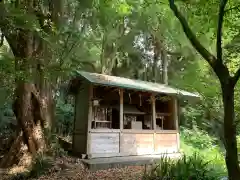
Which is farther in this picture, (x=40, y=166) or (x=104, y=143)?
(x=104, y=143)

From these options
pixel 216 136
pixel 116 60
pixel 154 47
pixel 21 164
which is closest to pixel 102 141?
pixel 21 164

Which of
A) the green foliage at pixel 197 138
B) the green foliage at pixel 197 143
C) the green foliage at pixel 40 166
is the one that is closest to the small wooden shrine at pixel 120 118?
the green foliage at pixel 197 143

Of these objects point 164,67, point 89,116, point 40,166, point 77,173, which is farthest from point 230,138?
point 164,67

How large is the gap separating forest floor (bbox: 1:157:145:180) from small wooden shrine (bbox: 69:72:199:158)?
3.57 feet

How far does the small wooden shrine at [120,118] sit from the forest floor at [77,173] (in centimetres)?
109

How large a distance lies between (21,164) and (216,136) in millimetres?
11108

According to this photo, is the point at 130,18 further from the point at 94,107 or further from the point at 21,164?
→ the point at 21,164

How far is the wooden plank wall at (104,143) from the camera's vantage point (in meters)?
9.86

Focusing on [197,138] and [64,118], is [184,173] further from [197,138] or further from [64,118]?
[197,138]

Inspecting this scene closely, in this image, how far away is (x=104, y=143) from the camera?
10.1m

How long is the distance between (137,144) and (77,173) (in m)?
3.51

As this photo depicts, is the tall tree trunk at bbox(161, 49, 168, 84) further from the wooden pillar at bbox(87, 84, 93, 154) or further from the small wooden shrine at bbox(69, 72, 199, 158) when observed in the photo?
the wooden pillar at bbox(87, 84, 93, 154)

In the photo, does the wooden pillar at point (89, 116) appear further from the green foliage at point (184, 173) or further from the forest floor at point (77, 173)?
the green foliage at point (184, 173)

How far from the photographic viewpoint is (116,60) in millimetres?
18625
